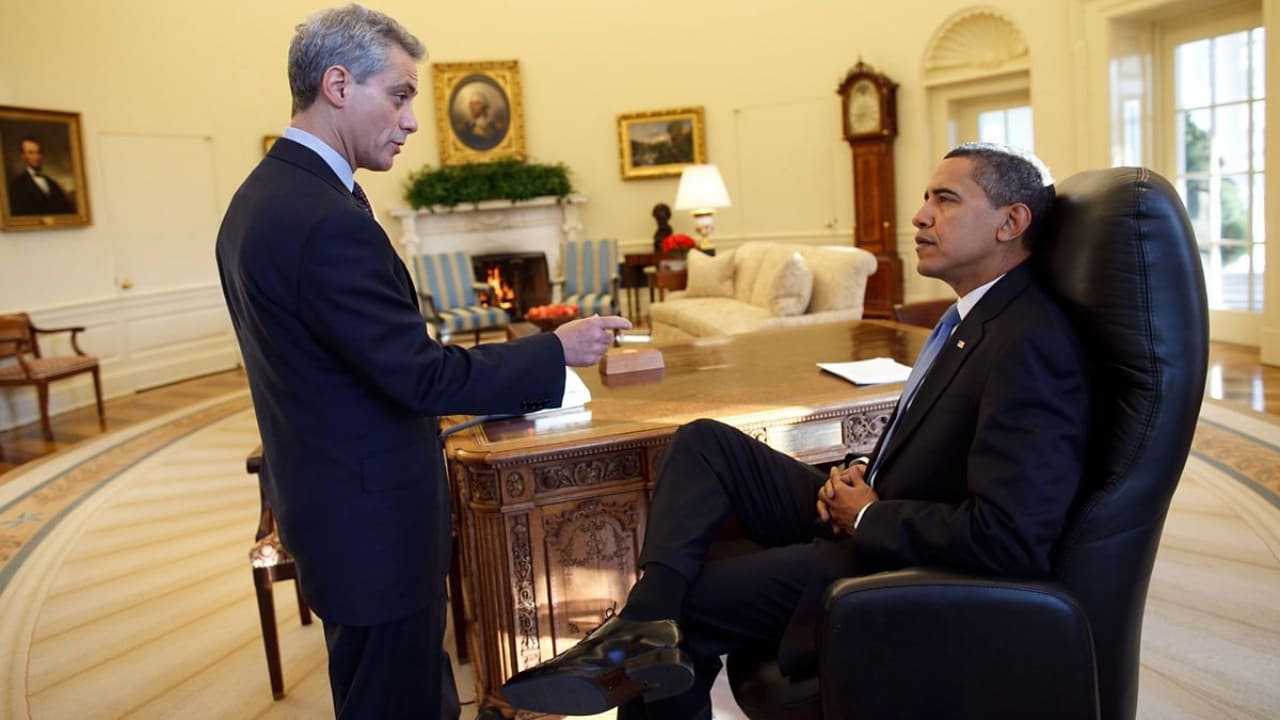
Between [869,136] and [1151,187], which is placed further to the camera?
[869,136]

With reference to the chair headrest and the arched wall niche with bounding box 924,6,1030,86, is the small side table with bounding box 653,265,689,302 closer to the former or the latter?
the arched wall niche with bounding box 924,6,1030,86

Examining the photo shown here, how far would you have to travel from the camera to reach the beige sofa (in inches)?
263

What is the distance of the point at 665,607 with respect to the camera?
2031mm

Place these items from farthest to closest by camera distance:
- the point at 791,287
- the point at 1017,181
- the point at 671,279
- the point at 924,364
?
the point at 671,279
the point at 791,287
the point at 924,364
the point at 1017,181

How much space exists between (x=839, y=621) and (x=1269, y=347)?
6489 mm

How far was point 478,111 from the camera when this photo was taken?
11625 millimetres

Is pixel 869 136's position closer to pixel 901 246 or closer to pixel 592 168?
pixel 901 246

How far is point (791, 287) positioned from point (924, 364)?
4.40 m

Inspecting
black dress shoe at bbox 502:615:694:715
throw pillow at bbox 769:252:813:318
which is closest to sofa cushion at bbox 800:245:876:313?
throw pillow at bbox 769:252:813:318

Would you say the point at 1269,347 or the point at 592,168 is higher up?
the point at 592,168

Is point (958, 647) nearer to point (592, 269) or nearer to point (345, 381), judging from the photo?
point (345, 381)

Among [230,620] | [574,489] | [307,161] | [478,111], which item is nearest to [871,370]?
[574,489]

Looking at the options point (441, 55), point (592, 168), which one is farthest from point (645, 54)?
point (441, 55)

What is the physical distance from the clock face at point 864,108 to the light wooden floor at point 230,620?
565cm
